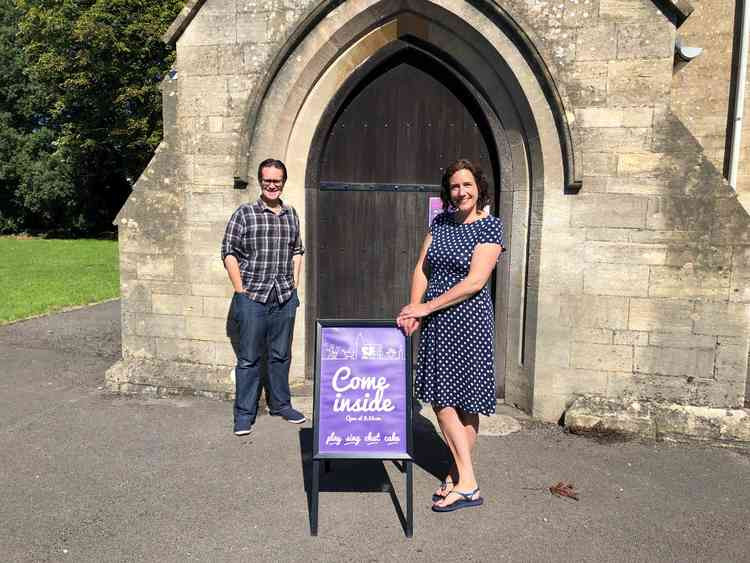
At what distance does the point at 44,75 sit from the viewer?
2448 centimetres

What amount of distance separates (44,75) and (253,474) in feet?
85.7

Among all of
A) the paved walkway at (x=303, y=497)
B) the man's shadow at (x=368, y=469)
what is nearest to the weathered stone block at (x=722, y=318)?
the paved walkway at (x=303, y=497)

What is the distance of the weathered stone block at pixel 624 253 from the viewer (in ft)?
15.4

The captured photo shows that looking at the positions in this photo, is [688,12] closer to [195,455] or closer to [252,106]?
[252,106]

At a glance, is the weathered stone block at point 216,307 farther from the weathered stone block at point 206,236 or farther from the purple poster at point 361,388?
the purple poster at point 361,388

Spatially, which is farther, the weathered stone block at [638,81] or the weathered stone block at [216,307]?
the weathered stone block at [216,307]

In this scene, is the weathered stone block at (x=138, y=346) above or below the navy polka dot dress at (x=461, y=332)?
below

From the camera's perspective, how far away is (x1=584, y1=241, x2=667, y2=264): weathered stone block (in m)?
4.70

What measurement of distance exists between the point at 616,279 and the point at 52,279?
1364 cm

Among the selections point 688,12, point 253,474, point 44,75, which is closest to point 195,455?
point 253,474

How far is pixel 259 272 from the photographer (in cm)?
474

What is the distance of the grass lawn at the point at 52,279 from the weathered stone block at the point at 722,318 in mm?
9658

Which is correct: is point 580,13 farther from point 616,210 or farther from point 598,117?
point 616,210

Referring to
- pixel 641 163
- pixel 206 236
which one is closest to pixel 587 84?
pixel 641 163
